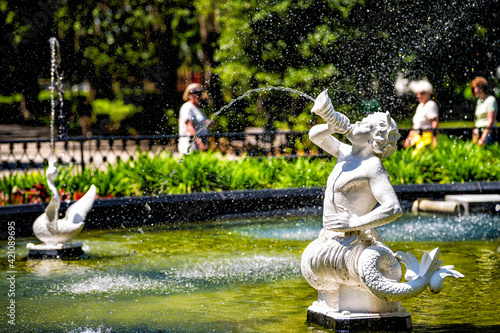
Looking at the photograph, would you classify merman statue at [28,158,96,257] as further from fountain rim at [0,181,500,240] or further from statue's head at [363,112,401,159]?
statue's head at [363,112,401,159]

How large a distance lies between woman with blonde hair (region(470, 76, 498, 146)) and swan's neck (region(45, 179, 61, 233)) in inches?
293

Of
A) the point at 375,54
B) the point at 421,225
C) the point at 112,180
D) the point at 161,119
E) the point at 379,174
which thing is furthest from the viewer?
the point at 161,119

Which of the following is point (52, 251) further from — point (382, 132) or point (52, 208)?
point (382, 132)

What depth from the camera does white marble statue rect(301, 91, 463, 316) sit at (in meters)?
4.71

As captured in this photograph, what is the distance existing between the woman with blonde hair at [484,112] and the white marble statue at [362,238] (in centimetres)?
824

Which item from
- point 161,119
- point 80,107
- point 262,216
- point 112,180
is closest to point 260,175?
point 262,216

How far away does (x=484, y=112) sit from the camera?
1320 centimetres

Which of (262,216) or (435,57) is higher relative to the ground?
(435,57)

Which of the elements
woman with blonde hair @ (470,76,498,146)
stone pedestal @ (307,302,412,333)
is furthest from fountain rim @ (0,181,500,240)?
stone pedestal @ (307,302,412,333)

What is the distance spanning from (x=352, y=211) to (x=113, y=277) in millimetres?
2973

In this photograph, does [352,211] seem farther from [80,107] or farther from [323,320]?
[80,107]

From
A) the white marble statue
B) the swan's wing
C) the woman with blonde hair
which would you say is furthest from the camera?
the woman with blonde hair

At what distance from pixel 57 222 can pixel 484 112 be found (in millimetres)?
8122

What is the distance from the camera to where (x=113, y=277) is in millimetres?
7051
